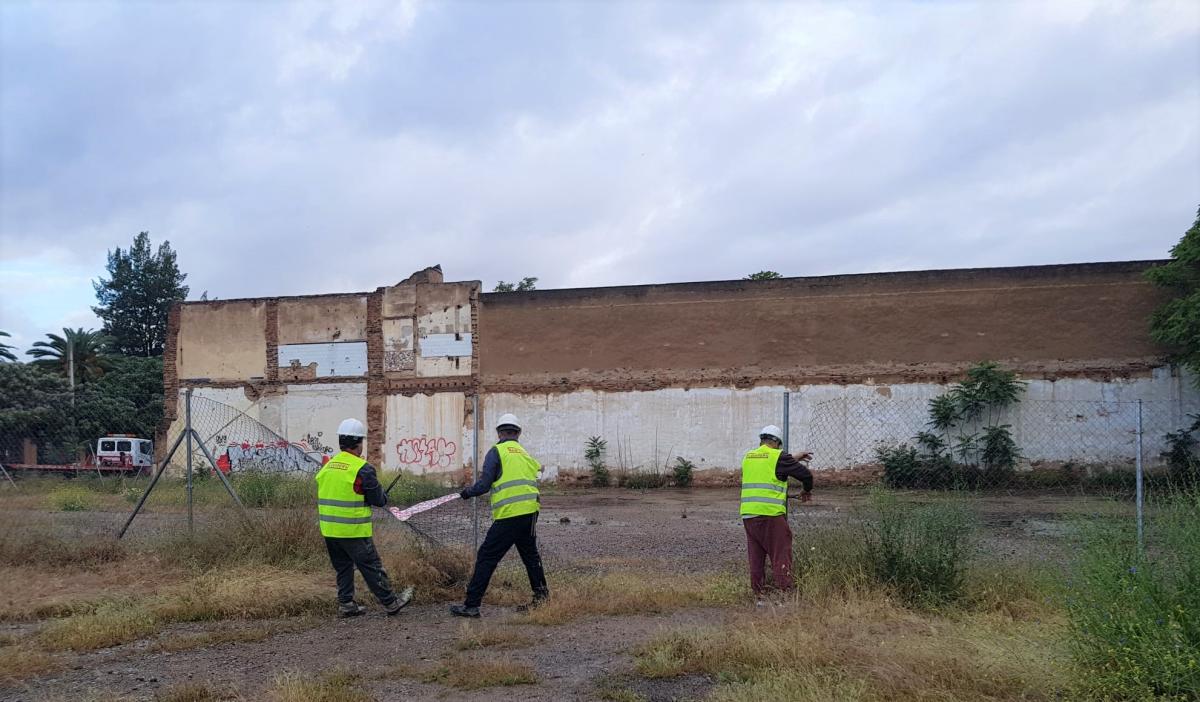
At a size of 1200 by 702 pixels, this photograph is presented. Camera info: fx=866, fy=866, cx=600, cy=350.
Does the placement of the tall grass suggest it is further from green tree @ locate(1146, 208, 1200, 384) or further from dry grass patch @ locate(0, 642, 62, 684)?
green tree @ locate(1146, 208, 1200, 384)

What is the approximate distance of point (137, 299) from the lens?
5041 centimetres

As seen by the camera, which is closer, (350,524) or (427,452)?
(350,524)

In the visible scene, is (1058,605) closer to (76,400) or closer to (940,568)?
(940,568)

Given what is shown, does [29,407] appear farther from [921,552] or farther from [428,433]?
[921,552]

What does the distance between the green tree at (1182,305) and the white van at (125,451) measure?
28.3 metres

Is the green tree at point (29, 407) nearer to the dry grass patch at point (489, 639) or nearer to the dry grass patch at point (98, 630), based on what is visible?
the dry grass patch at point (98, 630)

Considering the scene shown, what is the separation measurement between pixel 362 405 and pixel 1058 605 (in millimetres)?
22700

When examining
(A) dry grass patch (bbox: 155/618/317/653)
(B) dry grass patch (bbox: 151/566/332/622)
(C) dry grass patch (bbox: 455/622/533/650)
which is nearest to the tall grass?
(C) dry grass patch (bbox: 455/622/533/650)

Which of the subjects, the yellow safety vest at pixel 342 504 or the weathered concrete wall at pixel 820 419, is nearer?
the yellow safety vest at pixel 342 504

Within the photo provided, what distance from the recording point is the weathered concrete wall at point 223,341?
89.5ft

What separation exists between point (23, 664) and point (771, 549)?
5.61 m

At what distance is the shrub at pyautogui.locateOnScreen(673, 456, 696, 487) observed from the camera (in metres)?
23.5

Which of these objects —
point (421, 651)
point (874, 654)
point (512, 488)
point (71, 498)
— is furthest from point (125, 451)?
point (874, 654)

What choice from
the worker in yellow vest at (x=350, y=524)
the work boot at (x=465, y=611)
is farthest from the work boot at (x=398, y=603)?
the work boot at (x=465, y=611)
